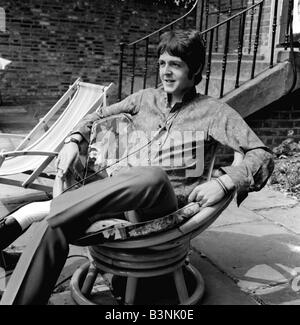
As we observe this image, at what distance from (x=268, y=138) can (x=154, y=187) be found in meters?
3.71

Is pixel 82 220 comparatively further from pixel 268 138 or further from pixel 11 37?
pixel 11 37

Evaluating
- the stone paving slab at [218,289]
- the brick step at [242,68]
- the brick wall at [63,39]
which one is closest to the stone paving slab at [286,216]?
the stone paving slab at [218,289]

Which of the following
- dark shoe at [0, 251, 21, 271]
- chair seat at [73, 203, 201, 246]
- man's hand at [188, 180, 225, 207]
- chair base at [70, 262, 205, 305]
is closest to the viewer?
chair seat at [73, 203, 201, 246]

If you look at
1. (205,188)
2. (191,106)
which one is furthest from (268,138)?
(205,188)

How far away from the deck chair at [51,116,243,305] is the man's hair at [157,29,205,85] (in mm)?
560

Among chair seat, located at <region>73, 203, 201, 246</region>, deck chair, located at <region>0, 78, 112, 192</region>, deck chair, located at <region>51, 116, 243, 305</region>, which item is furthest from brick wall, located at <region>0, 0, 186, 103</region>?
chair seat, located at <region>73, 203, 201, 246</region>

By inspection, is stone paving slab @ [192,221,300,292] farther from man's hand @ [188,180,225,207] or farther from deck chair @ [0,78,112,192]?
deck chair @ [0,78,112,192]

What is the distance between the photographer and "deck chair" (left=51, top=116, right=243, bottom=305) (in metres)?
1.95

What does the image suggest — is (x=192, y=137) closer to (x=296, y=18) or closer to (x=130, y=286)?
(x=130, y=286)

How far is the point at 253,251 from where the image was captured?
3090mm

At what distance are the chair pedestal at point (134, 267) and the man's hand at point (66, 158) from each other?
448mm

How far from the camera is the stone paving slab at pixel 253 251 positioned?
108 inches

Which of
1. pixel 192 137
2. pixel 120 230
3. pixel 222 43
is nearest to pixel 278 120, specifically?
pixel 192 137

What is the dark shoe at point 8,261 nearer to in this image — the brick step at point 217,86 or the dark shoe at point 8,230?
the dark shoe at point 8,230
